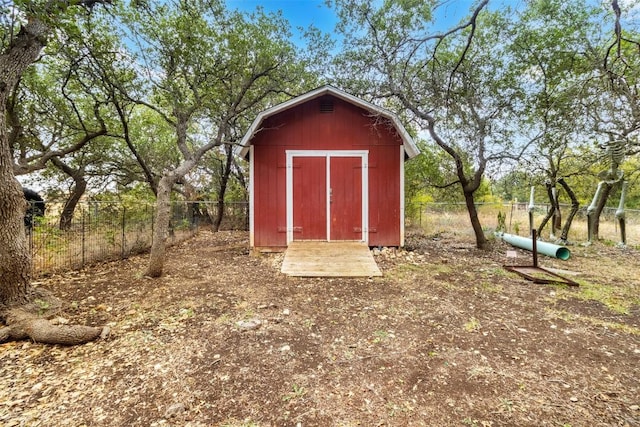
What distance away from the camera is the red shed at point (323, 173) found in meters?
6.61

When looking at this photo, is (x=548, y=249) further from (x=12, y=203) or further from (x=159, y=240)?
(x=12, y=203)

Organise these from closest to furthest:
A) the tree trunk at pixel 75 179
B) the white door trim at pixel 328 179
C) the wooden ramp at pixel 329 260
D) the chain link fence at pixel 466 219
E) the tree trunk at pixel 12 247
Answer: the tree trunk at pixel 12 247 < the wooden ramp at pixel 329 260 < the white door trim at pixel 328 179 < the tree trunk at pixel 75 179 < the chain link fence at pixel 466 219

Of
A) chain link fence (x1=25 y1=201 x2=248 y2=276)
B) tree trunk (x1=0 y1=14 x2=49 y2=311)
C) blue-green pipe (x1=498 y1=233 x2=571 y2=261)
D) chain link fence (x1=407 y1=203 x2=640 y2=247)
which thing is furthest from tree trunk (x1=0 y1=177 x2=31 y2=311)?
chain link fence (x1=407 y1=203 x2=640 y2=247)

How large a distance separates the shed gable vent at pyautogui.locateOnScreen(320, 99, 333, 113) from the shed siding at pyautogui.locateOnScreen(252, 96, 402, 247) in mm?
23

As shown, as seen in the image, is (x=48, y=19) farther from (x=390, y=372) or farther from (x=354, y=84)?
(x=354, y=84)

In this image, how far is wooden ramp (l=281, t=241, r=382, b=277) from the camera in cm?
504

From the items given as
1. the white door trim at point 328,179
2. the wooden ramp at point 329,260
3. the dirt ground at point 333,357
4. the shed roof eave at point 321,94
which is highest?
the shed roof eave at point 321,94

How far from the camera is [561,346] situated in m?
2.69

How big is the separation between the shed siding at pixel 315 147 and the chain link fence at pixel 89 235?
2.63m

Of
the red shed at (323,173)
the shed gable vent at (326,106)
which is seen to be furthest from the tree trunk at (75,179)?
the shed gable vent at (326,106)

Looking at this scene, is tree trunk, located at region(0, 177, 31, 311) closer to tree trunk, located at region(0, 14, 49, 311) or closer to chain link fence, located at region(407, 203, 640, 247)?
tree trunk, located at region(0, 14, 49, 311)

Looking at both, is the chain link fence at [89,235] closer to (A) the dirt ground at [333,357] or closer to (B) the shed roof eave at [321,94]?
(A) the dirt ground at [333,357]

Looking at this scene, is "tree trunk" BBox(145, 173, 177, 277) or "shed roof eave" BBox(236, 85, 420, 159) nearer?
"tree trunk" BBox(145, 173, 177, 277)

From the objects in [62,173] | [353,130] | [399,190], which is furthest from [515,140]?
[62,173]
